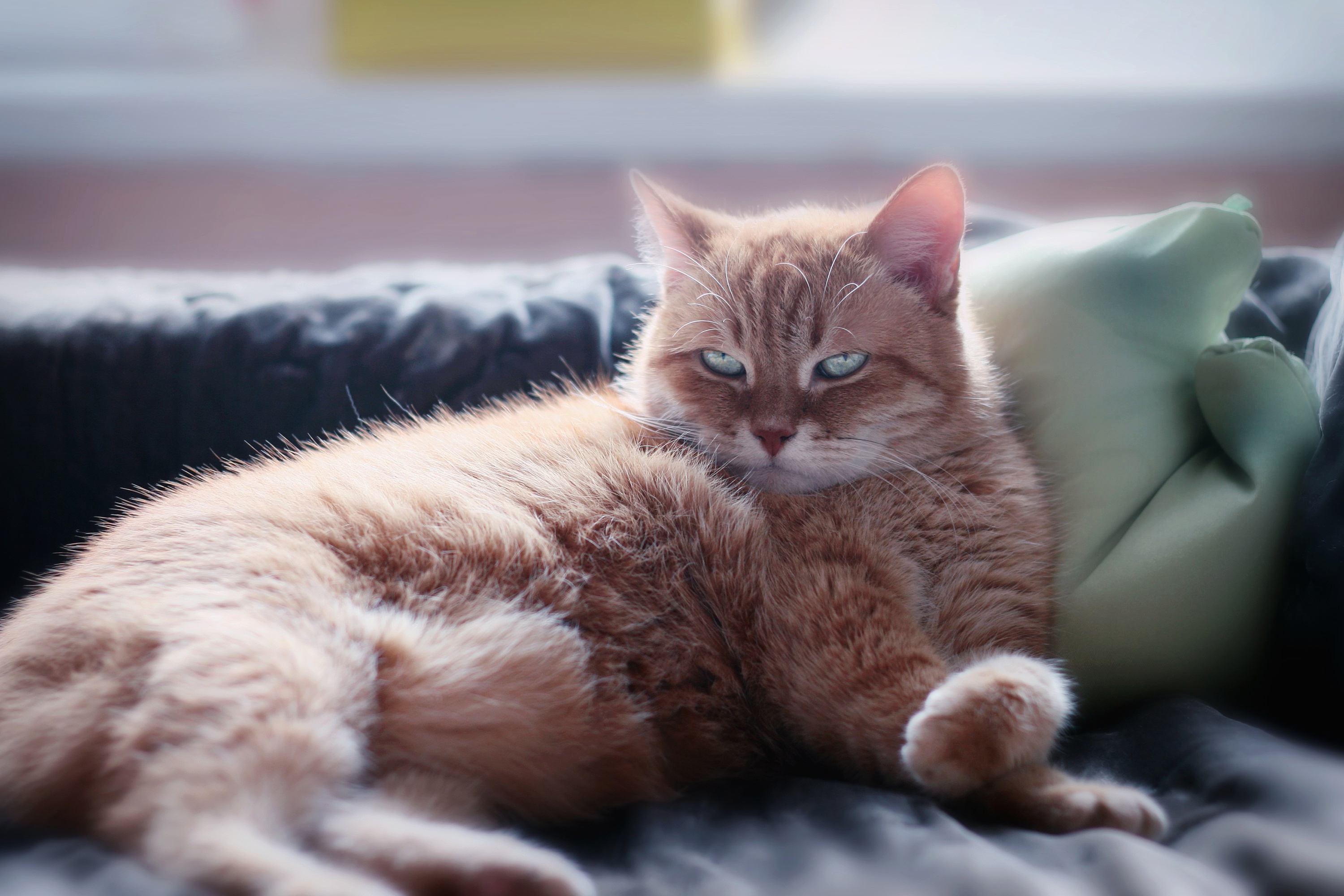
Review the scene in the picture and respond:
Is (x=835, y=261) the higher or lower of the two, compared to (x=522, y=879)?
higher

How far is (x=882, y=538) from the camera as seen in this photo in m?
1.42

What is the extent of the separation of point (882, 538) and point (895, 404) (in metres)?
0.25

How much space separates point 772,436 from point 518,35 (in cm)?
250

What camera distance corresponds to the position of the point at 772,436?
148 cm

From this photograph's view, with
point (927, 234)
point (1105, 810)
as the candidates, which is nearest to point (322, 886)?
point (1105, 810)

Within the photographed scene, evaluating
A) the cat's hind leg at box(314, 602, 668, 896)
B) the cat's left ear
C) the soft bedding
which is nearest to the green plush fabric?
the soft bedding

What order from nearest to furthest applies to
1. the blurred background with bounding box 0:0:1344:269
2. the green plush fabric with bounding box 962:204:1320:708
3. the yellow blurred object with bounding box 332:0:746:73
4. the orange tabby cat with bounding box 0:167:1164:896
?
Answer: 1. the orange tabby cat with bounding box 0:167:1164:896
2. the green plush fabric with bounding box 962:204:1320:708
3. the blurred background with bounding box 0:0:1344:269
4. the yellow blurred object with bounding box 332:0:746:73

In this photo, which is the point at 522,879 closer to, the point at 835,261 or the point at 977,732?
the point at 977,732

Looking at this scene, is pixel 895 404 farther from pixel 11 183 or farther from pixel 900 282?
pixel 11 183

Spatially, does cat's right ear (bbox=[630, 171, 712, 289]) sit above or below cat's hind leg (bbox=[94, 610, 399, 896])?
above

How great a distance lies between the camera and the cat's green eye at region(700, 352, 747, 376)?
5.28 ft

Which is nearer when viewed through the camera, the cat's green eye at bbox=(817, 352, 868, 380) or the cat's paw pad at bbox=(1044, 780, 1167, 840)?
the cat's paw pad at bbox=(1044, 780, 1167, 840)

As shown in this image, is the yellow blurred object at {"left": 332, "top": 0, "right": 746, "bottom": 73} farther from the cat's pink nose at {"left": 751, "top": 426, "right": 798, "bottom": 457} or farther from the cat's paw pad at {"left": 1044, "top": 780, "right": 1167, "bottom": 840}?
the cat's paw pad at {"left": 1044, "top": 780, "right": 1167, "bottom": 840}

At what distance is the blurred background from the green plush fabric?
1718mm
